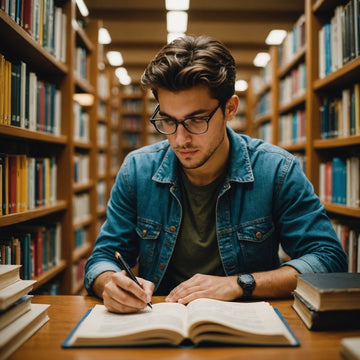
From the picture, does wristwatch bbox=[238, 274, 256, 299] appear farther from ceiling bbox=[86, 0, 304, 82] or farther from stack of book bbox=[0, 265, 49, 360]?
ceiling bbox=[86, 0, 304, 82]

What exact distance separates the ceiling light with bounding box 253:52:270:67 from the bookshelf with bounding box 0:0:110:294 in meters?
2.82

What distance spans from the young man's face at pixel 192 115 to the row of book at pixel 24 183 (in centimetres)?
71

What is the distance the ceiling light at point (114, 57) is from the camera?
17.2 feet

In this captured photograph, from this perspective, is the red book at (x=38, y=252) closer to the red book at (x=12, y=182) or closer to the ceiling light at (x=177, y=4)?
the red book at (x=12, y=182)

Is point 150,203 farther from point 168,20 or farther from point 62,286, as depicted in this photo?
point 168,20

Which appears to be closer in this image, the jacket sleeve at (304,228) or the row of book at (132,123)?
the jacket sleeve at (304,228)

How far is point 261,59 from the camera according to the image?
543 centimetres

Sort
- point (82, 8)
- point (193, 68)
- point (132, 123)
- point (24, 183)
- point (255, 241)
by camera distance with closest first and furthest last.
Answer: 1. point (193, 68)
2. point (255, 241)
3. point (24, 183)
4. point (82, 8)
5. point (132, 123)

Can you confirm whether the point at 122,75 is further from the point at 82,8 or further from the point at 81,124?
the point at 81,124

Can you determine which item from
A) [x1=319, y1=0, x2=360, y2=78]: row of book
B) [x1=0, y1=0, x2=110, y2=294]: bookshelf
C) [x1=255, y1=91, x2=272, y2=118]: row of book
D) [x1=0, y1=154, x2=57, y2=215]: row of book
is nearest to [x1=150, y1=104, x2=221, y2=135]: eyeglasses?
[x1=0, y1=0, x2=110, y2=294]: bookshelf

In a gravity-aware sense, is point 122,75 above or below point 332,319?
above

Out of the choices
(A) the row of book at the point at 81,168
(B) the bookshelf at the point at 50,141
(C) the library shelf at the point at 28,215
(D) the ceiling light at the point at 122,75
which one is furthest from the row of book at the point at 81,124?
(D) the ceiling light at the point at 122,75

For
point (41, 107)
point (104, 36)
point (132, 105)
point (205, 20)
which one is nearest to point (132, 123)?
point (132, 105)

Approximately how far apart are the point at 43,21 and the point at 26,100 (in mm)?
487
